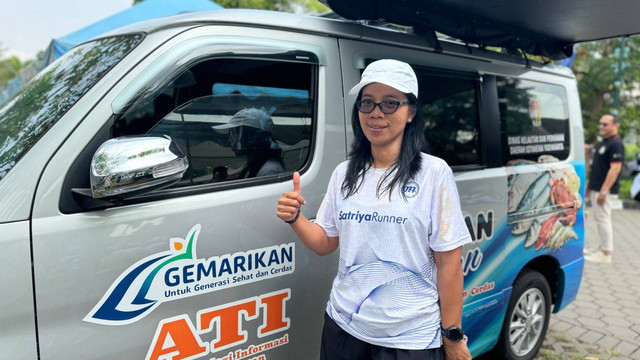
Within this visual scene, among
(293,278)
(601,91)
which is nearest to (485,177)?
(293,278)

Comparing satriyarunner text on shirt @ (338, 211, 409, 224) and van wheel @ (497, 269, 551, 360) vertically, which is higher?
satriyarunner text on shirt @ (338, 211, 409, 224)

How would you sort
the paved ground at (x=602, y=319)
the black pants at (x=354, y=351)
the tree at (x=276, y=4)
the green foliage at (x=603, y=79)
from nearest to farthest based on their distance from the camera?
the black pants at (x=354, y=351)
the paved ground at (x=602, y=319)
the tree at (x=276, y=4)
the green foliage at (x=603, y=79)

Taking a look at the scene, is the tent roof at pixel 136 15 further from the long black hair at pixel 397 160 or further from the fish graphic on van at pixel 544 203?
the long black hair at pixel 397 160

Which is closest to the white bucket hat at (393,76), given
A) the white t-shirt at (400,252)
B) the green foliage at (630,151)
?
the white t-shirt at (400,252)

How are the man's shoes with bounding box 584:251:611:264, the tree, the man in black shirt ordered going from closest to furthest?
the man in black shirt < the man's shoes with bounding box 584:251:611:264 < the tree

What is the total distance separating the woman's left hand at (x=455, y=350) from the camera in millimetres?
1721

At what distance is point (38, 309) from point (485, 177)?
236 centimetres

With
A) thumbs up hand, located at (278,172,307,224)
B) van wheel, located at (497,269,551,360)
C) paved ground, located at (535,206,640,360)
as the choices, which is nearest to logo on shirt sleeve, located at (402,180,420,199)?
thumbs up hand, located at (278,172,307,224)

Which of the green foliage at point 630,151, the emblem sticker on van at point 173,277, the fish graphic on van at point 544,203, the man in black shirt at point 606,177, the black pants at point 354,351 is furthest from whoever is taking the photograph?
the green foliage at point 630,151

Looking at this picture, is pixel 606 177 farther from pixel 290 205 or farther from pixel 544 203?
pixel 290 205

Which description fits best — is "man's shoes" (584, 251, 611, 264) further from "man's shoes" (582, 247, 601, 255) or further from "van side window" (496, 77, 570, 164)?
"van side window" (496, 77, 570, 164)

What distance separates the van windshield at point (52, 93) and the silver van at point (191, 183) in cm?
1

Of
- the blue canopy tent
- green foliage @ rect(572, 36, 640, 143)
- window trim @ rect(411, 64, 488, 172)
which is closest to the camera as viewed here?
window trim @ rect(411, 64, 488, 172)

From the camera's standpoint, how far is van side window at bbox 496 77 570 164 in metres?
3.12
